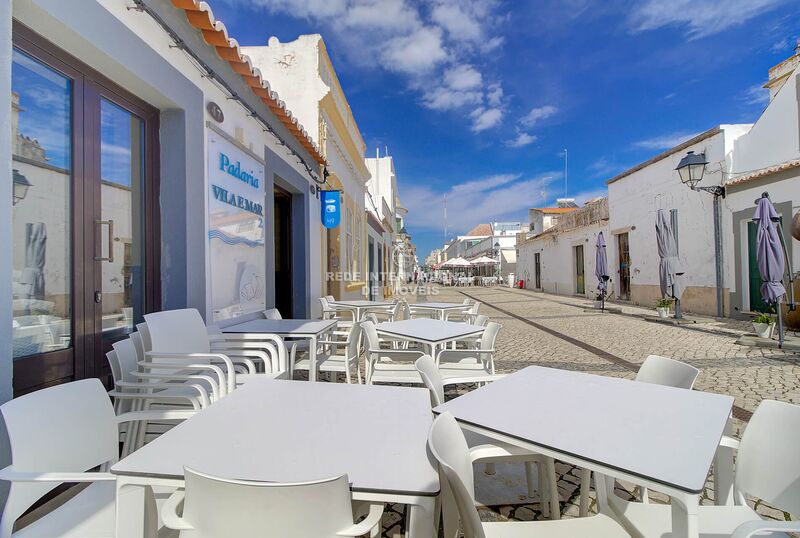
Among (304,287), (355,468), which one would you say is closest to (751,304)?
(304,287)

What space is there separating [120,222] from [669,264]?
34.4 ft

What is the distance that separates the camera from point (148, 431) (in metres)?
2.55

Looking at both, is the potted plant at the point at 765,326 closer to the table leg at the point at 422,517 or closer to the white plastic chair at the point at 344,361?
the white plastic chair at the point at 344,361

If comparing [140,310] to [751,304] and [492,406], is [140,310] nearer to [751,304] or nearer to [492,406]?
[492,406]

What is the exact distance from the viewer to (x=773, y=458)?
57.8 inches

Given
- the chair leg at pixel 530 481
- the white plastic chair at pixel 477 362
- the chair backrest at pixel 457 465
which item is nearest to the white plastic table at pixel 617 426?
the chair backrest at pixel 457 465

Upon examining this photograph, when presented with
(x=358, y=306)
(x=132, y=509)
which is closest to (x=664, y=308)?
(x=358, y=306)

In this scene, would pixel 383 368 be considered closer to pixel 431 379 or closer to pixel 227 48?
pixel 431 379

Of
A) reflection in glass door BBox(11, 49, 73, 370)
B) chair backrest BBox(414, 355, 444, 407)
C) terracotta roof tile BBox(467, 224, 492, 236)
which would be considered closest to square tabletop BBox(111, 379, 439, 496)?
chair backrest BBox(414, 355, 444, 407)

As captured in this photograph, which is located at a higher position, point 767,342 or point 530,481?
point 767,342

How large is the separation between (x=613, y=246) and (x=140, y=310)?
51.5 ft

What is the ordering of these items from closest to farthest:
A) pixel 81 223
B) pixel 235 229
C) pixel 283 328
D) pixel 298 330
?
pixel 81 223 → pixel 298 330 → pixel 283 328 → pixel 235 229

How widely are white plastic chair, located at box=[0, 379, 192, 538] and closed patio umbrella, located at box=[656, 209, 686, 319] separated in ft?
35.0

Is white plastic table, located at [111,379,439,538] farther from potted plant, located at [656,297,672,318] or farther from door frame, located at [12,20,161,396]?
potted plant, located at [656,297,672,318]
